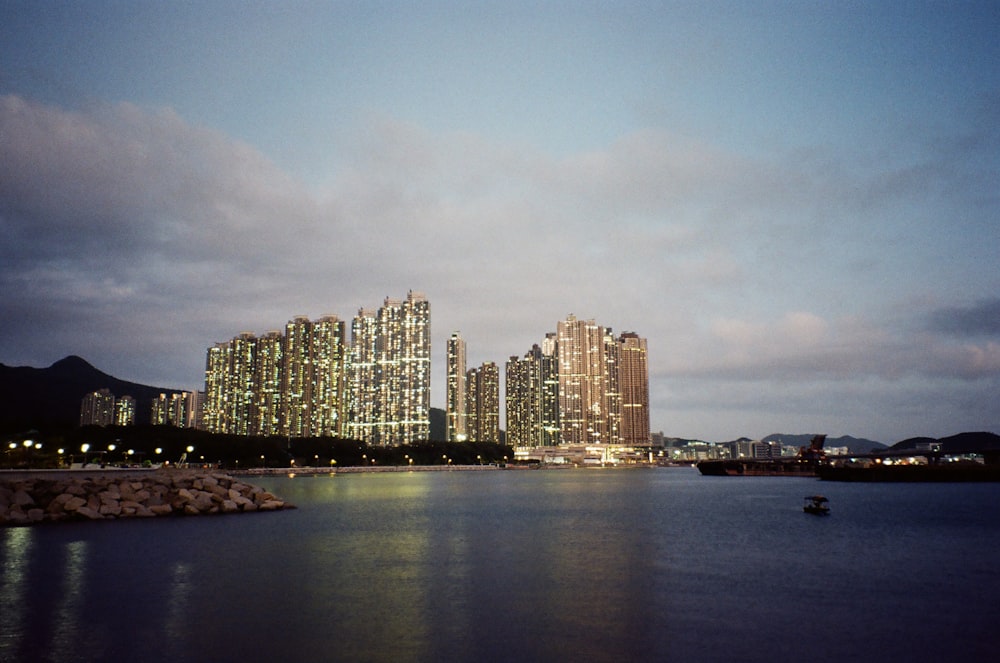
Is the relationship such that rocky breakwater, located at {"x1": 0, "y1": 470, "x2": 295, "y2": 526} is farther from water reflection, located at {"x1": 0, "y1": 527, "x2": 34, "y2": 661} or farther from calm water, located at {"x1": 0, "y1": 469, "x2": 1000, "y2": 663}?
water reflection, located at {"x1": 0, "y1": 527, "x2": 34, "y2": 661}

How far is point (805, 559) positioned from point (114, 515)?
48362 mm

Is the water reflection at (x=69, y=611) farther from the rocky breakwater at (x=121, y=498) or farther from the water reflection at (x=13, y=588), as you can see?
the rocky breakwater at (x=121, y=498)

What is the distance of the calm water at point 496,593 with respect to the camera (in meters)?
17.2

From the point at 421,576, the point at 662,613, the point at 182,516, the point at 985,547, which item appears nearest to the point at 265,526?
the point at 182,516

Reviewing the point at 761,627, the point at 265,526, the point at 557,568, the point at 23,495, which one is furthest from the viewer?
the point at 23,495

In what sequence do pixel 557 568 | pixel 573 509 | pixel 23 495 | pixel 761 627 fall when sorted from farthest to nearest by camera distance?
pixel 573 509 < pixel 23 495 < pixel 557 568 < pixel 761 627

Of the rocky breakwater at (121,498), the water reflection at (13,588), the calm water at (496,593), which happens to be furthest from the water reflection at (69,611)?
the rocky breakwater at (121,498)

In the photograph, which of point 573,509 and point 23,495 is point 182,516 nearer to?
point 23,495

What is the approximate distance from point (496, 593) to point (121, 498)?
42.9 m

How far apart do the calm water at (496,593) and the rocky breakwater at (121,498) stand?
5.98 meters

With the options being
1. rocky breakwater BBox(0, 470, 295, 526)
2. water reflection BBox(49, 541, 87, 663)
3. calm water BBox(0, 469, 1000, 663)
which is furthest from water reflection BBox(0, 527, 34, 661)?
rocky breakwater BBox(0, 470, 295, 526)

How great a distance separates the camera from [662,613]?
2088cm

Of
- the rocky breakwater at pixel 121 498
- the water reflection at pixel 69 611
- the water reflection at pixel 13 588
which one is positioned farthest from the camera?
the rocky breakwater at pixel 121 498

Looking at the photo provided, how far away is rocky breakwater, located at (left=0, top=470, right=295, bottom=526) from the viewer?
49938 millimetres
